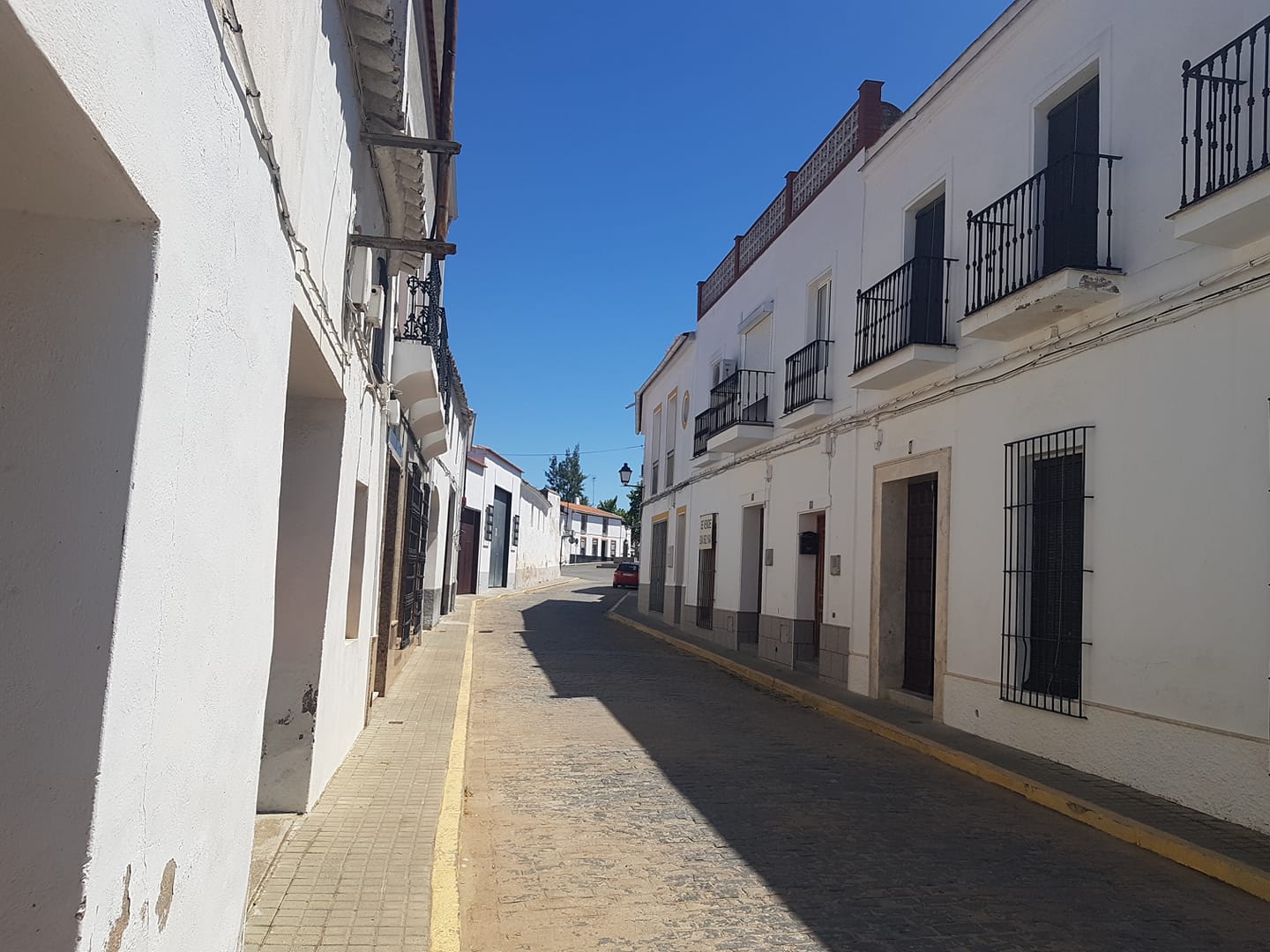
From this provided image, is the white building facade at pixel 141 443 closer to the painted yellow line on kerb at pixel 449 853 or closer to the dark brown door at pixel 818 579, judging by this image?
the painted yellow line on kerb at pixel 449 853

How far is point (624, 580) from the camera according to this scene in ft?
141

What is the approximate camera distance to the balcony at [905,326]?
32.1 feet

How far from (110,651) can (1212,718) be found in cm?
631

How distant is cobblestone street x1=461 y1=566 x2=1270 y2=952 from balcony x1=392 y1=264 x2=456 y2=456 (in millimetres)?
3166

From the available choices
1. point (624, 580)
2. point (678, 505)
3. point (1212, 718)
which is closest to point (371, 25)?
point (1212, 718)

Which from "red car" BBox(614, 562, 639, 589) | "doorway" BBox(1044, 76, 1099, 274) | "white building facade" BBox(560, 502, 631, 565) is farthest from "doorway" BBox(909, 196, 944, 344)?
"white building facade" BBox(560, 502, 631, 565)

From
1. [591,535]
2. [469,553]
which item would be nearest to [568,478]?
[591,535]

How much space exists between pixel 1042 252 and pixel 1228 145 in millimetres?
2057

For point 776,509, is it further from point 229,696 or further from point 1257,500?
point 229,696

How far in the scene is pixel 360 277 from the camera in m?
5.71

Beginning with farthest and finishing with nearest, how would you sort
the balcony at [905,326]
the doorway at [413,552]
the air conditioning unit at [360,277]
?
the doorway at [413,552] < the balcony at [905,326] < the air conditioning unit at [360,277]

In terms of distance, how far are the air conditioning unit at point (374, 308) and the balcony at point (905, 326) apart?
5484 mm

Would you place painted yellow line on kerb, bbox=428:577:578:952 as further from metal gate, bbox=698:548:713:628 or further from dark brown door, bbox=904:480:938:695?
metal gate, bbox=698:548:713:628

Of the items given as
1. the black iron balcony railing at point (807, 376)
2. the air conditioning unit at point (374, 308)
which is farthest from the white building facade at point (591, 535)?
the air conditioning unit at point (374, 308)
